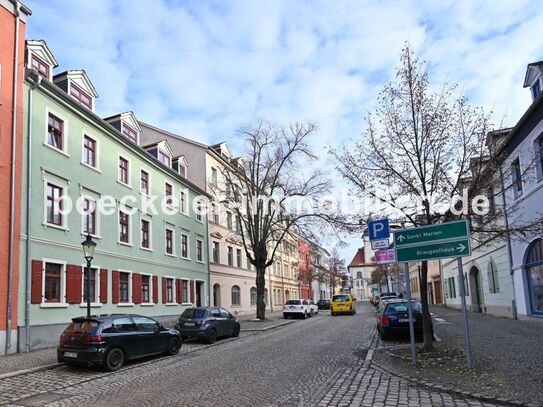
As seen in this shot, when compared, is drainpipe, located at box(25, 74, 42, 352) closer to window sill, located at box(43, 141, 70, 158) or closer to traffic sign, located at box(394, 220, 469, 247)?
window sill, located at box(43, 141, 70, 158)

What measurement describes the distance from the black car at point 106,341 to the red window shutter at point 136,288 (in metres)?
10.4

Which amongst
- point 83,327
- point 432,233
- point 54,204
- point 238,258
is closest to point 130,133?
point 54,204

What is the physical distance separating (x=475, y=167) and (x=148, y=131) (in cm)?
3137

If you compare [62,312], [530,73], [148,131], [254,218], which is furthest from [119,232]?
[530,73]

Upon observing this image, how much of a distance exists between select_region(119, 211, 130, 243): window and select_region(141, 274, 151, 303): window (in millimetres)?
2399

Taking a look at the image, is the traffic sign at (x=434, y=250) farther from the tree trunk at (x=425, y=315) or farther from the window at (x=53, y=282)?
the window at (x=53, y=282)

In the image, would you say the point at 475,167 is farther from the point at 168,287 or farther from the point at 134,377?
the point at 168,287

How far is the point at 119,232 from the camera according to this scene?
78.4 feet

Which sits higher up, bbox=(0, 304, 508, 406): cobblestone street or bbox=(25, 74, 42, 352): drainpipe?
bbox=(25, 74, 42, 352): drainpipe

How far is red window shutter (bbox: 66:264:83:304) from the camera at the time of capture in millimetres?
19391

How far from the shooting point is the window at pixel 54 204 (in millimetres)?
18922

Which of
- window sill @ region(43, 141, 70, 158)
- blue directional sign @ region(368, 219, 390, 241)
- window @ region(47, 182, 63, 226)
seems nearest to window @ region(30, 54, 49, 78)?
window sill @ region(43, 141, 70, 158)

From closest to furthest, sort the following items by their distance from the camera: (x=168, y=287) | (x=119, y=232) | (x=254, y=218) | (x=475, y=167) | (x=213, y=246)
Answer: (x=475, y=167) < (x=119, y=232) < (x=168, y=287) < (x=254, y=218) < (x=213, y=246)

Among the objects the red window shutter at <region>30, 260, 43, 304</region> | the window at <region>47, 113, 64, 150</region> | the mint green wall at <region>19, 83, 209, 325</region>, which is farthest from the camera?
the window at <region>47, 113, 64, 150</region>
